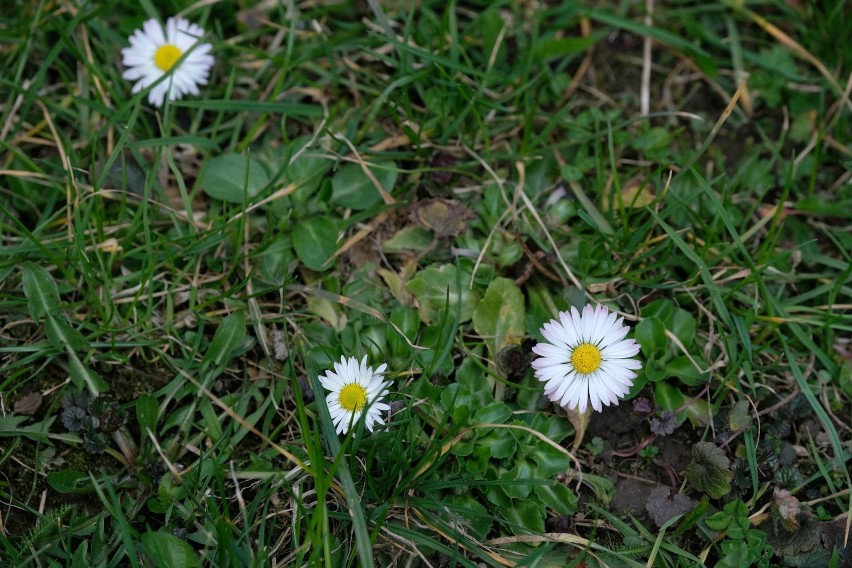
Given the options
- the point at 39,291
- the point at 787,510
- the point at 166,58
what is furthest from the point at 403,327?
the point at 166,58

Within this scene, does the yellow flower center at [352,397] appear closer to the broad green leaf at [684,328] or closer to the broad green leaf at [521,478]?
the broad green leaf at [521,478]

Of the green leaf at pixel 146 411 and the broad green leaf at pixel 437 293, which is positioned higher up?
the broad green leaf at pixel 437 293

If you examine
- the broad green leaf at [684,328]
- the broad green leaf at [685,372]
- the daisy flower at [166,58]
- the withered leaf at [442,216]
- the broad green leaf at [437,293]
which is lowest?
the broad green leaf at [685,372]

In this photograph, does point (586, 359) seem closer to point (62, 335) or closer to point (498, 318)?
point (498, 318)

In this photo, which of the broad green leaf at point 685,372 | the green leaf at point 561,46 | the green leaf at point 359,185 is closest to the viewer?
the broad green leaf at point 685,372

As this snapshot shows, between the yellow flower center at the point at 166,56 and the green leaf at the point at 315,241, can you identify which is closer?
the green leaf at the point at 315,241

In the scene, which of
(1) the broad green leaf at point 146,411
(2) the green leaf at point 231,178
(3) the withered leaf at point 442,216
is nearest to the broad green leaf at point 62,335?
(1) the broad green leaf at point 146,411
